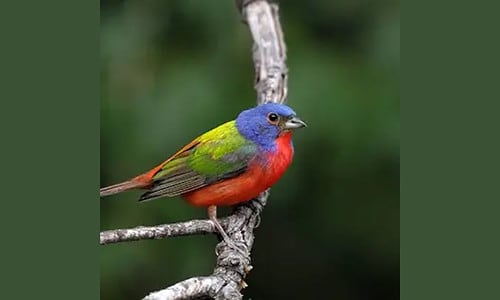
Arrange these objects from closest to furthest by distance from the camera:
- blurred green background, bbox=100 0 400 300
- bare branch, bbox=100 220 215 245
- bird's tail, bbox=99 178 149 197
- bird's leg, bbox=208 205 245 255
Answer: bare branch, bbox=100 220 215 245 < bird's leg, bbox=208 205 245 255 < bird's tail, bbox=99 178 149 197 < blurred green background, bbox=100 0 400 300

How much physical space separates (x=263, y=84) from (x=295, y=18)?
0.50 meters

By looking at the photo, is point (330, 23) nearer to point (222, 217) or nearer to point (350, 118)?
point (350, 118)

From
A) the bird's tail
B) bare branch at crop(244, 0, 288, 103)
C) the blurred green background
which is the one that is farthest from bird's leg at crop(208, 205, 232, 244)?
bare branch at crop(244, 0, 288, 103)

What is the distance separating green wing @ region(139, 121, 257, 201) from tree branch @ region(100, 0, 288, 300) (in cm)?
15

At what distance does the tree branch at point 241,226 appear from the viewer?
2.56 metres

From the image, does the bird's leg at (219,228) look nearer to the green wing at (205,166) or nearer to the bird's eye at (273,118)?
the green wing at (205,166)

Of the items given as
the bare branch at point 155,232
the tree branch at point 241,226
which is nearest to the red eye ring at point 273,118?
the tree branch at point 241,226

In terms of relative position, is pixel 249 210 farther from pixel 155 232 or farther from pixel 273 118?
pixel 155 232

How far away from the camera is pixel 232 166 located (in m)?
3.30

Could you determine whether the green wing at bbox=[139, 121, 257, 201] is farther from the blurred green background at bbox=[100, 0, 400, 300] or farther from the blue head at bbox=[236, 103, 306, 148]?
the blurred green background at bbox=[100, 0, 400, 300]

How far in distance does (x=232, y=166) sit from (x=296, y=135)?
727 mm

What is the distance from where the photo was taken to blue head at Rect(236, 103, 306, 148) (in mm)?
3320

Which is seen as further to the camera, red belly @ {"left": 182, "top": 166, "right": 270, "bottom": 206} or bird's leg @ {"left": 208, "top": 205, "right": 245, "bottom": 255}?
red belly @ {"left": 182, "top": 166, "right": 270, "bottom": 206}

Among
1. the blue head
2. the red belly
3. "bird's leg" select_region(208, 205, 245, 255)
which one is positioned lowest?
"bird's leg" select_region(208, 205, 245, 255)
